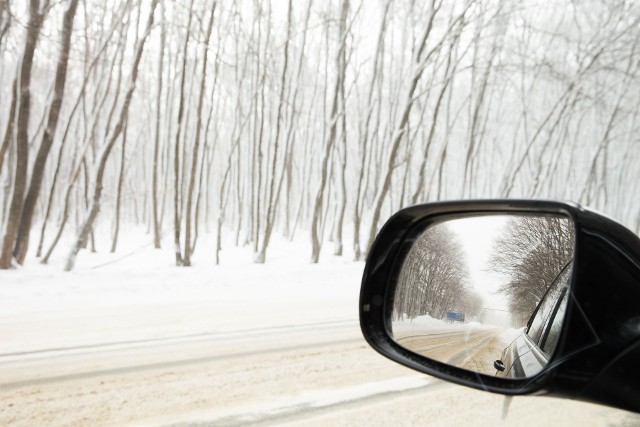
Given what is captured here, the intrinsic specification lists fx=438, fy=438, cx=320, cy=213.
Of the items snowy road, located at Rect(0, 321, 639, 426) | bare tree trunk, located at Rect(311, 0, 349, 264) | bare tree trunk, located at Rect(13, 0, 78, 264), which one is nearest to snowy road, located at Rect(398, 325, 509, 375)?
snowy road, located at Rect(0, 321, 639, 426)

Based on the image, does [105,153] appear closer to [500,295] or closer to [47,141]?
[47,141]

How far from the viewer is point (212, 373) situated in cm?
306

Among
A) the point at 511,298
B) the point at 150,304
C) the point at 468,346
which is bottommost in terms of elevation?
the point at 150,304

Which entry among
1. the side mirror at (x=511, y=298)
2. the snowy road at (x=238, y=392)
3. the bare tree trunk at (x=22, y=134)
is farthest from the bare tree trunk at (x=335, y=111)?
the side mirror at (x=511, y=298)

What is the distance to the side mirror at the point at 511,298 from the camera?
0.88 meters

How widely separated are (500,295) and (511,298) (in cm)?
3

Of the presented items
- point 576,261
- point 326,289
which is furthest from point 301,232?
point 576,261

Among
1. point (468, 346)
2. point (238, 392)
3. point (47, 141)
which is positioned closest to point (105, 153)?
point (47, 141)

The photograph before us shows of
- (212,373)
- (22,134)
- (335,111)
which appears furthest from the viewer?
(335,111)

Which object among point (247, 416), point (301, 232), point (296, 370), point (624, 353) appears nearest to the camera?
point (624, 353)

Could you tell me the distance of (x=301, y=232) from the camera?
1348 inches

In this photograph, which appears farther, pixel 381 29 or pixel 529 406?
pixel 381 29

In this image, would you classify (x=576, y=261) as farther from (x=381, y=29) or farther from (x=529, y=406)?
(x=381, y=29)

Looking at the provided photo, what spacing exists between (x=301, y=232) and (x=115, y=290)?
89.0ft
